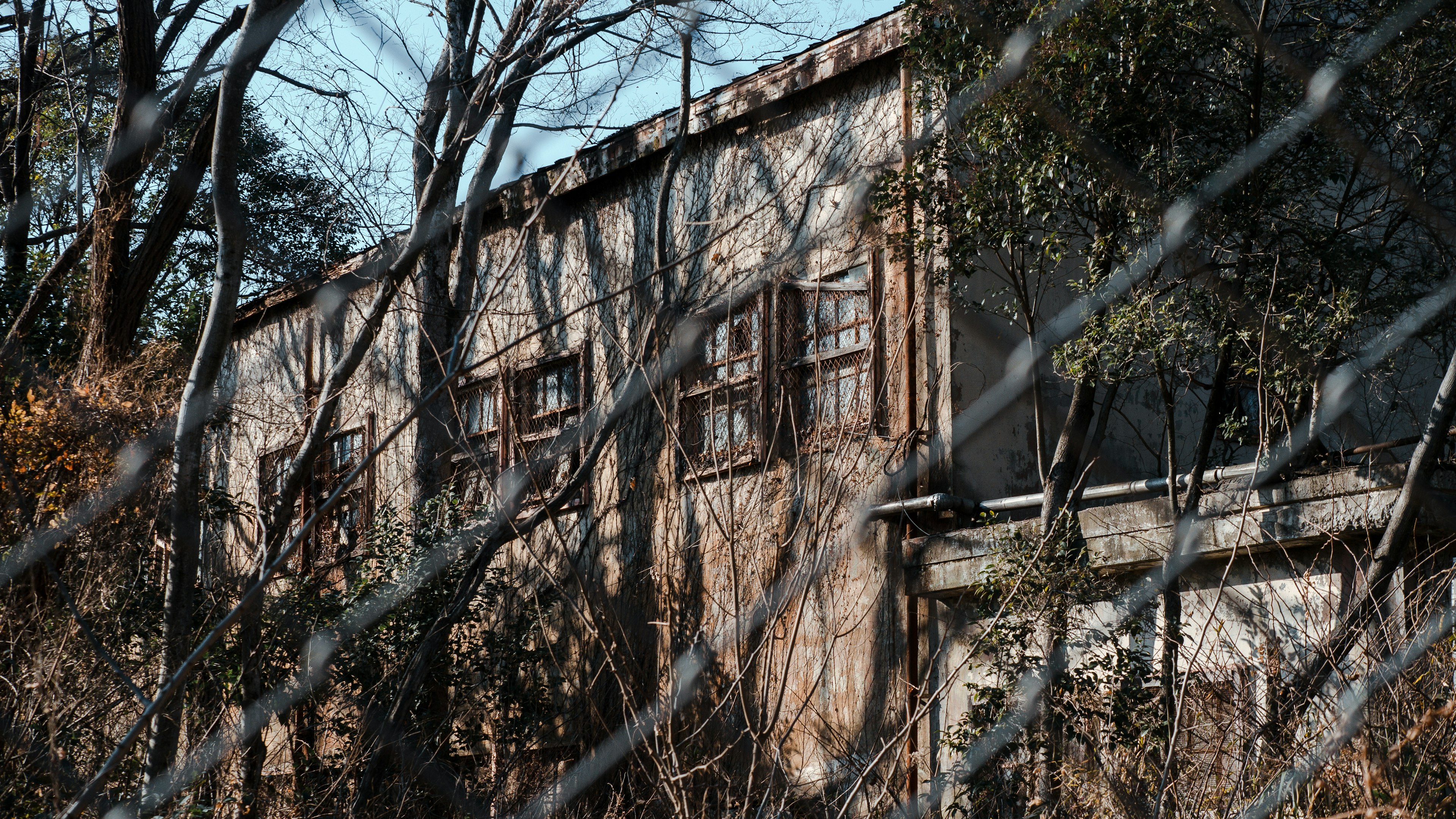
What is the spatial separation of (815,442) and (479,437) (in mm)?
3794

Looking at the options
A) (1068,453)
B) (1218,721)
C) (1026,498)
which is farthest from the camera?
(1026,498)

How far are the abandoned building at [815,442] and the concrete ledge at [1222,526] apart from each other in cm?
1

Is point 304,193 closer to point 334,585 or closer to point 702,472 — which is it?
point 334,585

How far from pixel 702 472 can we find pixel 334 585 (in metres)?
4.03

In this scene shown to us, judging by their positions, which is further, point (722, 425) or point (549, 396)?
point (549, 396)

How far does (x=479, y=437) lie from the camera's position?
35.2 ft

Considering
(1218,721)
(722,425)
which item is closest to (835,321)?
(722,425)

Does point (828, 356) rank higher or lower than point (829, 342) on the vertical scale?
lower

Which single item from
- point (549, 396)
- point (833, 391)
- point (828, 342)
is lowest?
point (833, 391)

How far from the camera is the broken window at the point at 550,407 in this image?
31.9 ft

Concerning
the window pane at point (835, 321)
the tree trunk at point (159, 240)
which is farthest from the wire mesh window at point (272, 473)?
the window pane at point (835, 321)

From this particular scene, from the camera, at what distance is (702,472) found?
8102 mm

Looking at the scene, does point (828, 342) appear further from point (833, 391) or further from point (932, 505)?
point (932, 505)

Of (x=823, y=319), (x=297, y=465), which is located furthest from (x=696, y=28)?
(x=297, y=465)
